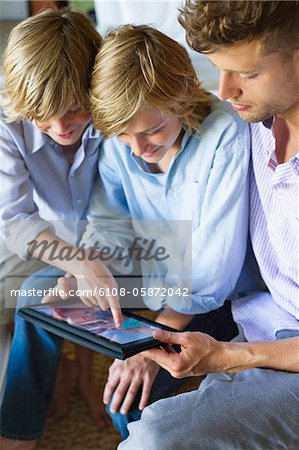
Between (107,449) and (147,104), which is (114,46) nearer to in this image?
(147,104)

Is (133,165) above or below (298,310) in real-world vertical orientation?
above

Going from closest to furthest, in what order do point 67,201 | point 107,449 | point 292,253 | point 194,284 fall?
point 292,253 → point 194,284 → point 67,201 → point 107,449

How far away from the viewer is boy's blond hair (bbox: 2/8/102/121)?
109 centimetres

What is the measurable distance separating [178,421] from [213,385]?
3.3 inches

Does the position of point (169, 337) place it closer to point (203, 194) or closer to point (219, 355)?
point (219, 355)

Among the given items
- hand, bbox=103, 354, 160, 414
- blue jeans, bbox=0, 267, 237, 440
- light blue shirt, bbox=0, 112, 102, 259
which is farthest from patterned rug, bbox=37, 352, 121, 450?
light blue shirt, bbox=0, 112, 102, 259

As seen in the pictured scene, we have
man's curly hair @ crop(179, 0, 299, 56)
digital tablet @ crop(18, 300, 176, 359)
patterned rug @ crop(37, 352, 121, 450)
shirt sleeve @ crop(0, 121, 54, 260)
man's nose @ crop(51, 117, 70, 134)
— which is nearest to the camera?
man's curly hair @ crop(179, 0, 299, 56)

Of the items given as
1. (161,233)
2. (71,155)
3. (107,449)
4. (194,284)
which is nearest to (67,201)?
(71,155)

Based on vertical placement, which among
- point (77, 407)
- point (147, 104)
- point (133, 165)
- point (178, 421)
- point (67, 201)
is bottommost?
point (77, 407)

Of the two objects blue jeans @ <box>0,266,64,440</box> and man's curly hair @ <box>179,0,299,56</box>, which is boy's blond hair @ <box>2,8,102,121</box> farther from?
blue jeans @ <box>0,266,64,440</box>

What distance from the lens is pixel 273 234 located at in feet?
3.73

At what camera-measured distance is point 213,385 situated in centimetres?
105

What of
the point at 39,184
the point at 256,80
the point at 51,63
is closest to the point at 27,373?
the point at 39,184

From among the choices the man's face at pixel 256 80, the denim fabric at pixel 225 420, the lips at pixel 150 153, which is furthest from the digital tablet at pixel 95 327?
the man's face at pixel 256 80
